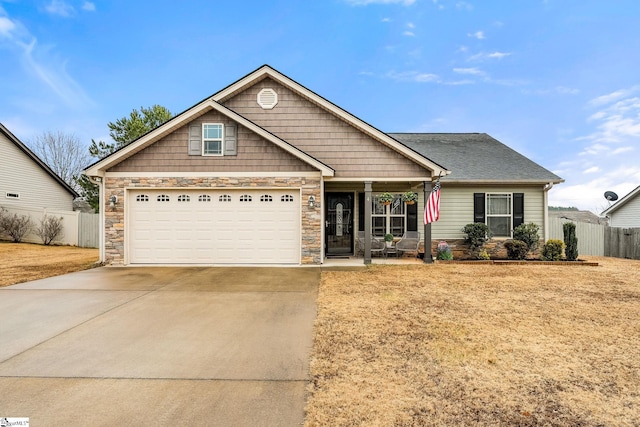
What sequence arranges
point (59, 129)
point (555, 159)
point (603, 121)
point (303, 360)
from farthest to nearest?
1. point (59, 129)
2. point (555, 159)
3. point (603, 121)
4. point (303, 360)

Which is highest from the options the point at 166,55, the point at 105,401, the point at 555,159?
the point at 166,55

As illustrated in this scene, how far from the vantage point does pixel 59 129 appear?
3117cm

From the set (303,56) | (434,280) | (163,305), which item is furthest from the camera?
(303,56)

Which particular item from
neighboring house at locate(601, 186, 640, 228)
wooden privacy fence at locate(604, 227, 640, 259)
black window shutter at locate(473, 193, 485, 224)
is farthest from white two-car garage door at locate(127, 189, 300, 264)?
neighboring house at locate(601, 186, 640, 228)

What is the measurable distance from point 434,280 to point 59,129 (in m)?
37.4

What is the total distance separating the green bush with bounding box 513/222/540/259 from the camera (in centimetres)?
1177

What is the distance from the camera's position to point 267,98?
11172 mm

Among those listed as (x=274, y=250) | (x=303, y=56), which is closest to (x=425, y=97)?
(x=303, y=56)

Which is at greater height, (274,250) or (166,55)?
(166,55)

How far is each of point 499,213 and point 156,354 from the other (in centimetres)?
1248

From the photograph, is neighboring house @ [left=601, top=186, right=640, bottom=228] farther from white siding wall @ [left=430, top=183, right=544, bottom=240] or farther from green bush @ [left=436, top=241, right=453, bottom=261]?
green bush @ [left=436, top=241, right=453, bottom=261]

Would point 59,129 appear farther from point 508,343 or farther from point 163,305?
point 508,343

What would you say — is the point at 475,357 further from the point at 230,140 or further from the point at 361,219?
the point at 361,219

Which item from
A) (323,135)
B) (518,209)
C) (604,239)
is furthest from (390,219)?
(604,239)
